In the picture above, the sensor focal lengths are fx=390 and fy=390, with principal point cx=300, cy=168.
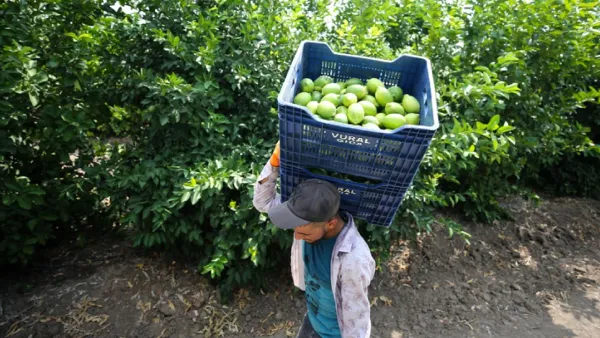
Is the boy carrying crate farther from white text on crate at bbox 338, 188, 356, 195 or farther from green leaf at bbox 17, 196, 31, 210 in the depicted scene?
green leaf at bbox 17, 196, 31, 210

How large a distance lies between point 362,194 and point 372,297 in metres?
2.19

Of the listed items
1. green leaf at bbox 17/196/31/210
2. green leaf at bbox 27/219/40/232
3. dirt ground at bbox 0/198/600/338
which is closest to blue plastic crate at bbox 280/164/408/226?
dirt ground at bbox 0/198/600/338

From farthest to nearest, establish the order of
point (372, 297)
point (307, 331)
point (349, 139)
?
point (372, 297)
point (307, 331)
point (349, 139)

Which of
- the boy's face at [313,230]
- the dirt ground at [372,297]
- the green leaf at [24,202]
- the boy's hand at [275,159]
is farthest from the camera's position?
the dirt ground at [372,297]

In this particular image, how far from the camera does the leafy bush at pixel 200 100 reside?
9.36ft

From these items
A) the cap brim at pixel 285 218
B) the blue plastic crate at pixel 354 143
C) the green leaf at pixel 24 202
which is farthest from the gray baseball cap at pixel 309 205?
the green leaf at pixel 24 202

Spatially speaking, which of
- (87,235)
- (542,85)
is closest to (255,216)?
(87,235)

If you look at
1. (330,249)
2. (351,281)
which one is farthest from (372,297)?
(351,281)

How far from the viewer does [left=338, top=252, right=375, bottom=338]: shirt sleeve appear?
179 cm

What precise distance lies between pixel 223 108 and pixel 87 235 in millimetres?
1984

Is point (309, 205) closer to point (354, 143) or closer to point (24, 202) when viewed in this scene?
point (354, 143)

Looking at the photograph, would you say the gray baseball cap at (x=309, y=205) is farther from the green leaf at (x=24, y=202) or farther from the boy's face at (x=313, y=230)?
the green leaf at (x=24, y=202)

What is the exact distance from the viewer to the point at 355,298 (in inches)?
Answer: 70.4

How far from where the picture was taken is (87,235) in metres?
3.91
